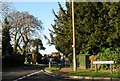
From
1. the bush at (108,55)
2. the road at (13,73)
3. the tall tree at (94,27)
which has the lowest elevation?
the road at (13,73)

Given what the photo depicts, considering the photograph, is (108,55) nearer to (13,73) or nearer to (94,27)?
(94,27)

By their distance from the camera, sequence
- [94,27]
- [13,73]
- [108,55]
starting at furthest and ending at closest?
[94,27] < [108,55] < [13,73]

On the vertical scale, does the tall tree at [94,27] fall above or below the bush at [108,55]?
above

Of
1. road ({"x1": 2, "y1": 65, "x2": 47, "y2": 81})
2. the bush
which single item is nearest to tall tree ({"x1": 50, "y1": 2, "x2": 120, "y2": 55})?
the bush

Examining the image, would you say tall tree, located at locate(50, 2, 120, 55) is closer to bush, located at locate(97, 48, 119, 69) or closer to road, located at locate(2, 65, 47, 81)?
bush, located at locate(97, 48, 119, 69)

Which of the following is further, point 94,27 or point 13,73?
point 94,27

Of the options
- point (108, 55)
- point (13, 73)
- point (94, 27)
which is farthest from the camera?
point (94, 27)

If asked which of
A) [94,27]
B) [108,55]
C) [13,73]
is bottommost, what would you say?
[13,73]

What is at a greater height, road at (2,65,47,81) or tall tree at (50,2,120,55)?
tall tree at (50,2,120,55)

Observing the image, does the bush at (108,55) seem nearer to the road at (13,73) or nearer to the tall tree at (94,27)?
the tall tree at (94,27)

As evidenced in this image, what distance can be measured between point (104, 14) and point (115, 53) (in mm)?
4270

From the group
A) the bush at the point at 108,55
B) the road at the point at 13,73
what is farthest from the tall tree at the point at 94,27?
the road at the point at 13,73

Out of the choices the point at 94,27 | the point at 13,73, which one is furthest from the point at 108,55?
the point at 13,73

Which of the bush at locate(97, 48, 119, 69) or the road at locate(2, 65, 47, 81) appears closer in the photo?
the road at locate(2, 65, 47, 81)
